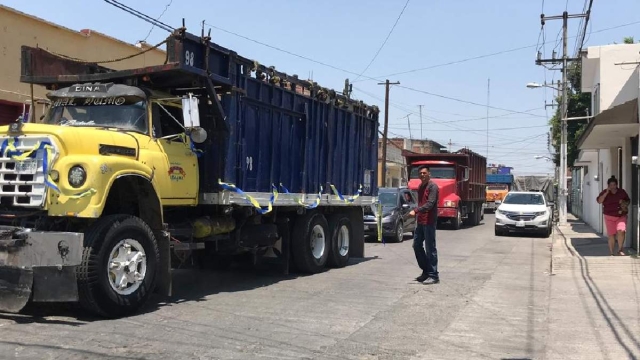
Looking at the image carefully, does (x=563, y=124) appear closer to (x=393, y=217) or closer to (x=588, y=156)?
(x=588, y=156)

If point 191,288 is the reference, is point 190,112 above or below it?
above

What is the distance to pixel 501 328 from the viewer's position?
22.7 feet

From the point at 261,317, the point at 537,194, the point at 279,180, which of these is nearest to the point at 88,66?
the point at 279,180

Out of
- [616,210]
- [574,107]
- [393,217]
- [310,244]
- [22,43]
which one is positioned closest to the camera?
[310,244]

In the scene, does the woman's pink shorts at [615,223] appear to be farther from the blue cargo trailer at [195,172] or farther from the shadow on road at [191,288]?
the blue cargo trailer at [195,172]

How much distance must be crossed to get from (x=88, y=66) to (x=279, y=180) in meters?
3.30

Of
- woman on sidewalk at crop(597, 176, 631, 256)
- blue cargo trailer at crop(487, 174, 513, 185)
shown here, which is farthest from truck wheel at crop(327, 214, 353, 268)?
blue cargo trailer at crop(487, 174, 513, 185)

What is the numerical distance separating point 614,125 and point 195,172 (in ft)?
29.0

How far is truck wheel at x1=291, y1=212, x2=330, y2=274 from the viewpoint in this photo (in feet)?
34.9

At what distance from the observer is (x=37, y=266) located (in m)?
6.16

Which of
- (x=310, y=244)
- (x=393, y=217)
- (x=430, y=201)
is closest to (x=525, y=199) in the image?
(x=393, y=217)

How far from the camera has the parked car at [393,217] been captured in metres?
18.0

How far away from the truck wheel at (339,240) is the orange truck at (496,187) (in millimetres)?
32354

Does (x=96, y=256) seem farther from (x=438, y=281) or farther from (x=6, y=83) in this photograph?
(x=6, y=83)
